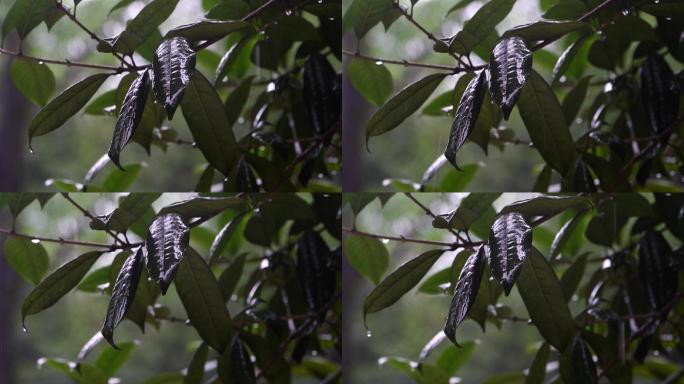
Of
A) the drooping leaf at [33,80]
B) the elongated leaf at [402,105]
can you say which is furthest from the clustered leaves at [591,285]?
the drooping leaf at [33,80]

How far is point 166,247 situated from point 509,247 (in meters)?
0.51

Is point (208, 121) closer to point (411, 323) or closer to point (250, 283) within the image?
point (250, 283)

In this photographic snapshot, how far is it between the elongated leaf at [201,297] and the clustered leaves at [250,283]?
103 mm

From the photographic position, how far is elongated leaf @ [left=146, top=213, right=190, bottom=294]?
1.18 metres

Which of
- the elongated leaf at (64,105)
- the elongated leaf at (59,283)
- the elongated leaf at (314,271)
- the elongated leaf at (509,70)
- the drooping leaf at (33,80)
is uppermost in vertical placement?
the drooping leaf at (33,80)

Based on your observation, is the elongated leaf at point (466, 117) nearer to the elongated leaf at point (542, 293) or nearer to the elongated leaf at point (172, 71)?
the elongated leaf at point (542, 293)

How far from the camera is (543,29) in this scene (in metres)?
1.36

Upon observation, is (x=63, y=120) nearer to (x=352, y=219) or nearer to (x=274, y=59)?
(x=274, y=59)

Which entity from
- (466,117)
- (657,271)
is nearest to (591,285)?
(657,271)

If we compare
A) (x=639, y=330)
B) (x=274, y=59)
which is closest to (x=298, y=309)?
(x=274, y=59)

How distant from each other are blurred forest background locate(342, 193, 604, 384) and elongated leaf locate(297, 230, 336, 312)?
0.04 metres

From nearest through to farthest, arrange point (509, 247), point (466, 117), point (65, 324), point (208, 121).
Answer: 1. point (509, 247)
2. point (466, 117)
3. point (208, 121)
4. point (65, 324)

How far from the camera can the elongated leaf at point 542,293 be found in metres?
1.32

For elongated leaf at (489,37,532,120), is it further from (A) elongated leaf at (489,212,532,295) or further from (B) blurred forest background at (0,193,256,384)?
(B) blurred forest background at (0,193,256,384)
